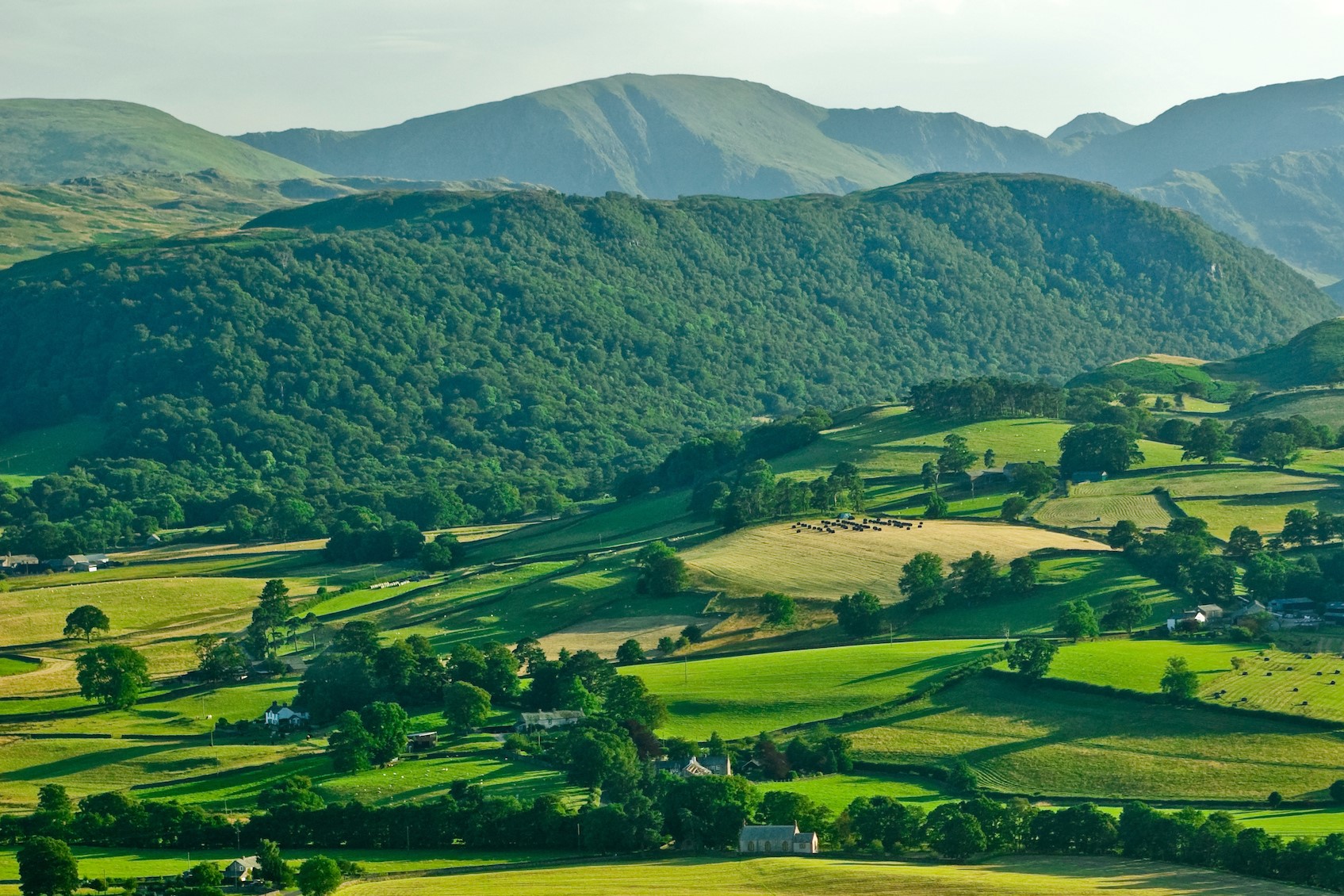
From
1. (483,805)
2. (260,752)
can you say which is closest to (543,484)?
(260,752)

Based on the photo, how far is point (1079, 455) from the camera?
485ft

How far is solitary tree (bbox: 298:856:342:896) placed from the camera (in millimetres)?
65188

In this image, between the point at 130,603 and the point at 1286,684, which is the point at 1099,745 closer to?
the point at 1286,684

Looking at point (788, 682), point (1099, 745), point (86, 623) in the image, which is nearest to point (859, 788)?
point (1099, 745)

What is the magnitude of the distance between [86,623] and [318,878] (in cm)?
6342

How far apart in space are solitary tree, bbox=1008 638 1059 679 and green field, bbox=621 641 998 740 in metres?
3.75

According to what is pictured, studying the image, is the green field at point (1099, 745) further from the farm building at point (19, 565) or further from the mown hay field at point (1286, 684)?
the farm building at point (19, 565)

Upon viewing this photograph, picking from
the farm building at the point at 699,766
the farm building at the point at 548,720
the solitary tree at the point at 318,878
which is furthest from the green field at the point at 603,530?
the solitary tree at the point at 318,878

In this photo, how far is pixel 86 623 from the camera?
402 ft

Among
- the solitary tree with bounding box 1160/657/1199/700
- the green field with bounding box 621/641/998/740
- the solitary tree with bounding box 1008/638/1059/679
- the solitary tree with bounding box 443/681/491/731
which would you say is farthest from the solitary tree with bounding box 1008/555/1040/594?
the solitary tree with bounding box 443/681/491/731

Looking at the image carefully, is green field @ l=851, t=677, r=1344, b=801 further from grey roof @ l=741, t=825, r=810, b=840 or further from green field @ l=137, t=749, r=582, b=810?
green field @ l=137, t=749, r=582, b=810

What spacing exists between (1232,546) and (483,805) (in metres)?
62.1

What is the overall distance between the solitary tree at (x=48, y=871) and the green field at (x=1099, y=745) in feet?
119

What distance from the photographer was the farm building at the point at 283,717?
3829 inches
